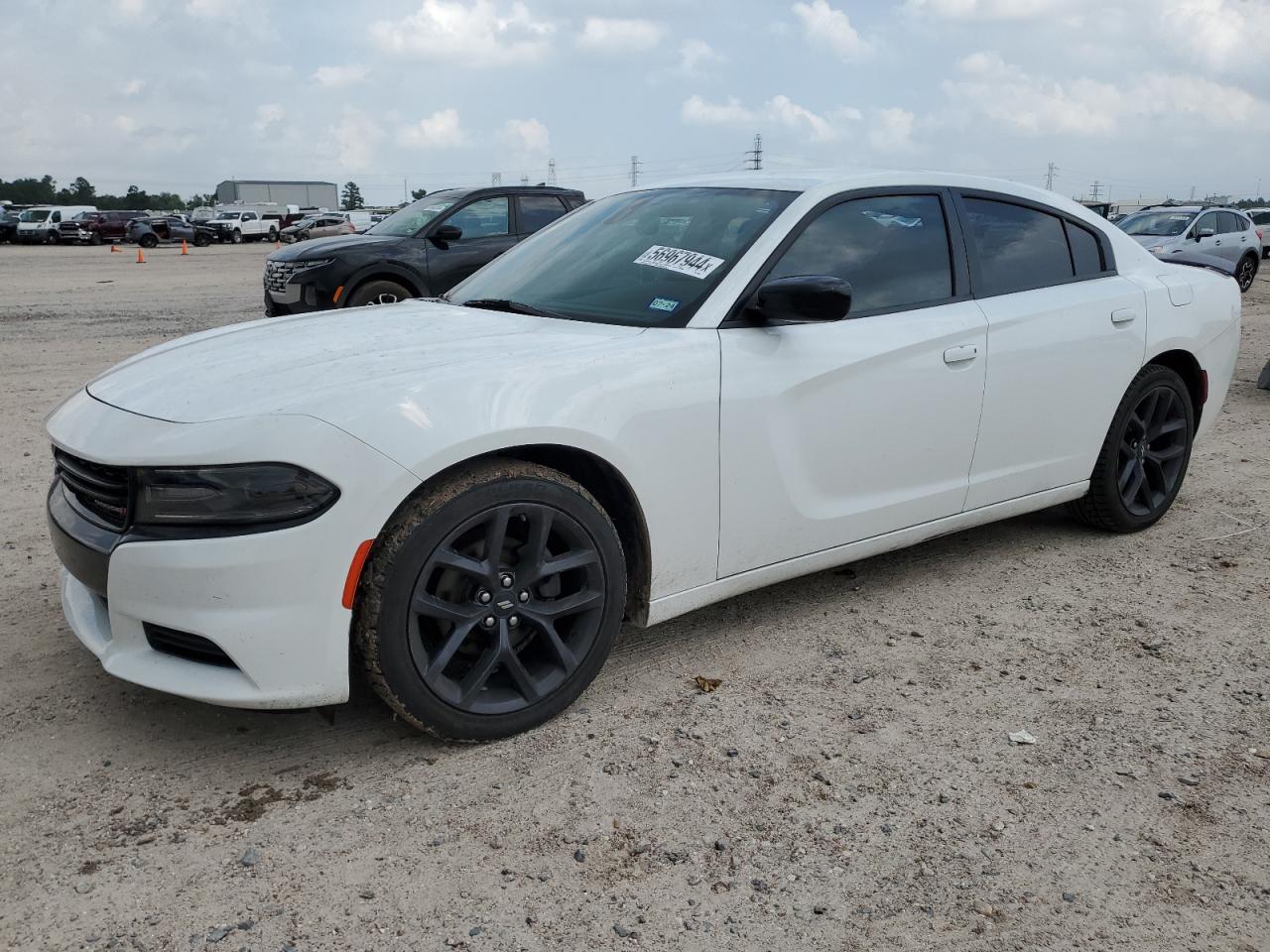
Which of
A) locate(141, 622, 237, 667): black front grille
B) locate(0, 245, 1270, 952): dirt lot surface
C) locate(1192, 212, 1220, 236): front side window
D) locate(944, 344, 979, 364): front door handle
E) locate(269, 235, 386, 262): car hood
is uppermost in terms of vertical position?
locate(1192, 212, 1220, 236): front side window

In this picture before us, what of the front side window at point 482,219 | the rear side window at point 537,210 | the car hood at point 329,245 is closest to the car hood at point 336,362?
the car hood at point 329,245

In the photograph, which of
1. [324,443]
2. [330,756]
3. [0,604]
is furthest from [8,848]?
[0,604]

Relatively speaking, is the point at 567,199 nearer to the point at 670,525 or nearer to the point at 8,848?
the point at 670,525

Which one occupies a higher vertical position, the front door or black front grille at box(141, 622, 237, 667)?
the front door

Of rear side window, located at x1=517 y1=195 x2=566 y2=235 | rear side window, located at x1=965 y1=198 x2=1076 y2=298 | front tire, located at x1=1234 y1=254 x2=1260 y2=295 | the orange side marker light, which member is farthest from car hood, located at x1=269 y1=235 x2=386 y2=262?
front tire, located at x1=1234 y1=254 x2=1260 y2=295

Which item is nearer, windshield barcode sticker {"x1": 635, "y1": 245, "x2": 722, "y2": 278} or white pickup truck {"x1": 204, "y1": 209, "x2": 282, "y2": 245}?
windshield barcode sticker {"x1": 635, "y1": 245, "x2": 722, "y2": 278}

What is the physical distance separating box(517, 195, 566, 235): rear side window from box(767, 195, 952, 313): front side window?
7.87 metres

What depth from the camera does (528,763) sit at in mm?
2953

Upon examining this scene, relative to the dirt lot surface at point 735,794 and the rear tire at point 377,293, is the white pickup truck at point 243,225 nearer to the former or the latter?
the rear tire at point 377,293

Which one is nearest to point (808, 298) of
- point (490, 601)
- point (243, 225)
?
point (490, 601)

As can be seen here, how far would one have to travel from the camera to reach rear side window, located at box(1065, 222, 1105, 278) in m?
4.48

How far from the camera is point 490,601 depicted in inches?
116

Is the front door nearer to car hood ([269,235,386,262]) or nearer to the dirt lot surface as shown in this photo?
the dirt lot surface

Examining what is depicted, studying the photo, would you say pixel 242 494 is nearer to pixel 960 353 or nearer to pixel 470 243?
pixel 960 353
